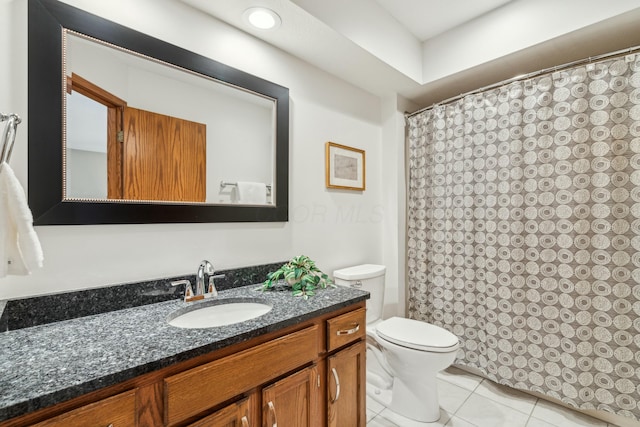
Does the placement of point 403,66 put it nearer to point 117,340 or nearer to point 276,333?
point 276,333

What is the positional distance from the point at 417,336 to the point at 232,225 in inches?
49.7

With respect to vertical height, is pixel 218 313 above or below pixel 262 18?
below

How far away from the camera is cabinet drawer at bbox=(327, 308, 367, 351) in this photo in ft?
4.04

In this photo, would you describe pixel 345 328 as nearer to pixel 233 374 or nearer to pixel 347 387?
pixel 347 387

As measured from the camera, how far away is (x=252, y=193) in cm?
161

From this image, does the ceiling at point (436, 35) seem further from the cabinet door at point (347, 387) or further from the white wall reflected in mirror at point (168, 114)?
the cabinet door at point (347, 387)

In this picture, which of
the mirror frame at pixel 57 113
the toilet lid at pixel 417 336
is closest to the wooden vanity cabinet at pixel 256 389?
the toilet lid at pixel 417 336

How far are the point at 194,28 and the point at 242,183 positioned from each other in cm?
78

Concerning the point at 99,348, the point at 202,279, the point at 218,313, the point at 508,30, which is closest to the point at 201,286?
the point at 202,279

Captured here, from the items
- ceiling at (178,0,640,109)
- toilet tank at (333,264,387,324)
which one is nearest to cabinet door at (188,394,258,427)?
toilet tank at (333,264,387,324)

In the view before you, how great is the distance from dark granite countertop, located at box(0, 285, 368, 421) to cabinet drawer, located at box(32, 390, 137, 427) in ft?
0.15

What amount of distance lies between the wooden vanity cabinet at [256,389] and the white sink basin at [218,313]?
237mm

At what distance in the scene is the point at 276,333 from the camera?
1.04 meters

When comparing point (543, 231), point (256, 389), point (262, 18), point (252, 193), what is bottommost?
point (256, 389)
